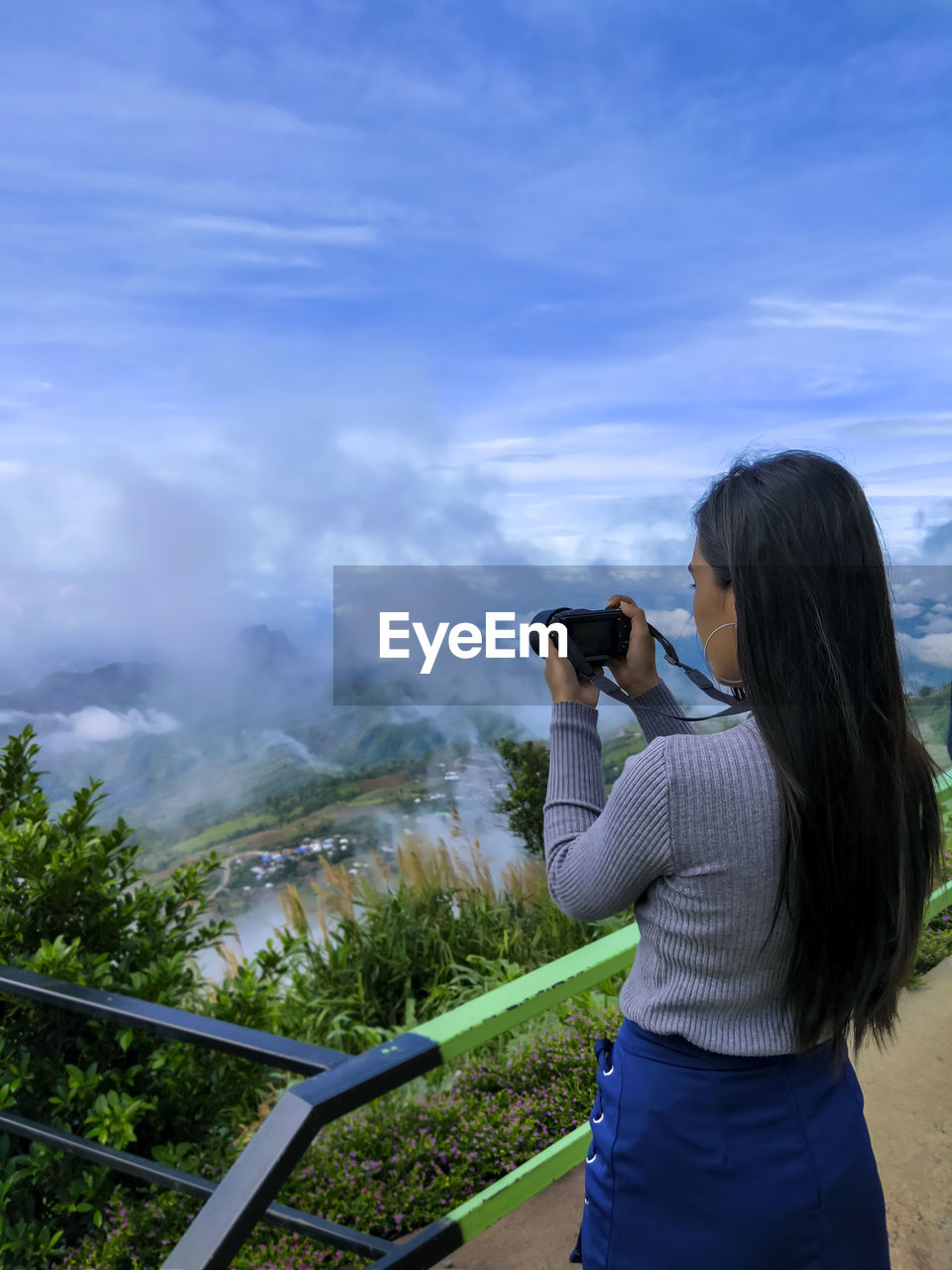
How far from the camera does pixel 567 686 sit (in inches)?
41.2

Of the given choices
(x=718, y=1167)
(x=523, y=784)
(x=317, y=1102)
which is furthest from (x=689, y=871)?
(x=523, y=784)

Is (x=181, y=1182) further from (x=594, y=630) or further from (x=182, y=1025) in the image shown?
(x=594, y=630)

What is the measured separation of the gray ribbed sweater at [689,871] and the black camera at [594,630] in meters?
0.16

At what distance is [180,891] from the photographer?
2631mm

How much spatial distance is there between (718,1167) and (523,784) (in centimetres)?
434

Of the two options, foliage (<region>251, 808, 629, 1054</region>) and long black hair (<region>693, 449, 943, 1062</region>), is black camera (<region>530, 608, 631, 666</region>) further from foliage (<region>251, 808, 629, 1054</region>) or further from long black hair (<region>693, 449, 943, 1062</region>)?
foliage (<region>251, 808, 629, 1054</region>)

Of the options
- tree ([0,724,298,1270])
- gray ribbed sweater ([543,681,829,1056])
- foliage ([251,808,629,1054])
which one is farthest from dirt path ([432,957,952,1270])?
foliage ([251,808,629,1054])

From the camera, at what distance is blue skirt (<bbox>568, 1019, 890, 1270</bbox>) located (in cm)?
96

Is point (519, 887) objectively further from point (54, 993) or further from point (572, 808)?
point (572, 808)

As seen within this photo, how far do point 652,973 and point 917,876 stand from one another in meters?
0.28

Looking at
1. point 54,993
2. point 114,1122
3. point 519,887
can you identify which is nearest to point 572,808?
point 54,993

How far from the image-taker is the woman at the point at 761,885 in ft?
2.87

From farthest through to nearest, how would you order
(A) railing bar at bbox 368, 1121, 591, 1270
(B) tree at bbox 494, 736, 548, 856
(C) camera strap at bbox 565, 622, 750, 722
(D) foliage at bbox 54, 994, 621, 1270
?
(B) tree at bbox 494, 736, 548, 856 → (D) foliage at bbox 54, 994, 621, 1270 → (A) railing bar at bbox 368, 1121, 591, 1270 → (C) camera strap at bbox 565, 622, 750, 722

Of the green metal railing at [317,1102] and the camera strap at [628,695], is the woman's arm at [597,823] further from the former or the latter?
the green metal railing at [317,1102]
